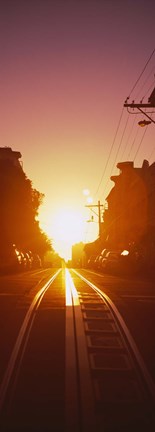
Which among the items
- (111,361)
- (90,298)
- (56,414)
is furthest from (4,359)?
(90,298)

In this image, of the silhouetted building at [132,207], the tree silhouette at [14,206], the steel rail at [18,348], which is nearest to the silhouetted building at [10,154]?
the silhouetted building at [132,207]

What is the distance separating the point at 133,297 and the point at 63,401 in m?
12.8

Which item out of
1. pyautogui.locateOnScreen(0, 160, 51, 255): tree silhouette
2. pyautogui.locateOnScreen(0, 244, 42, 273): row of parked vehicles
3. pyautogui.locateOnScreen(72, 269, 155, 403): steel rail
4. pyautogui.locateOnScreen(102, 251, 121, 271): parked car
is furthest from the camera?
pyautogui.locateOnScreen(0, 160, 51, 255): tree silhouette

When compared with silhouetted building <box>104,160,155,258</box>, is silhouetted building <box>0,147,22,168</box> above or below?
above

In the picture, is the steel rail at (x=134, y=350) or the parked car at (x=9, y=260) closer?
the steel rail at (x=134, y=350)

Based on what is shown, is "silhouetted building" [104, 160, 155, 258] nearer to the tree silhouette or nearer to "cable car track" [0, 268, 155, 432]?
the tree silhouette

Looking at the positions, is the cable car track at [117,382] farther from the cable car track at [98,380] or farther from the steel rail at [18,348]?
the steel rail at [18,348]

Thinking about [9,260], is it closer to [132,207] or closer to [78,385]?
[78,385]

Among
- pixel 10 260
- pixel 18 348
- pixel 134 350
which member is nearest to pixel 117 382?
pixel 134 350

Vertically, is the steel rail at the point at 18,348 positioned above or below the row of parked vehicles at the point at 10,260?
below

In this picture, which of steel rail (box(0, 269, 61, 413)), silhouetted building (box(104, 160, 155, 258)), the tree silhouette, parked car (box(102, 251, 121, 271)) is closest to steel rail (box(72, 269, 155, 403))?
steel rail (box(0, 269, 61, 413))

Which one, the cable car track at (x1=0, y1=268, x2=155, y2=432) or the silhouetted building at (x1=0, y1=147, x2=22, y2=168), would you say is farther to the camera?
the silhouetted building at (x1=0, y1=147, x2=22, y2=168)

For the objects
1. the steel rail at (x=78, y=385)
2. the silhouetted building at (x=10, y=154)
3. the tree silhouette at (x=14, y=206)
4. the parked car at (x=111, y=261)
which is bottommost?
the steel rail at (x=78, y=385)

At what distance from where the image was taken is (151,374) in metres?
7.45
